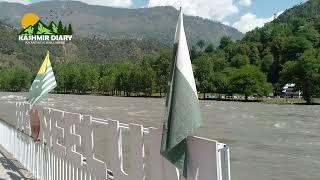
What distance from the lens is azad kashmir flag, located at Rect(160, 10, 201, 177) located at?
3.47m

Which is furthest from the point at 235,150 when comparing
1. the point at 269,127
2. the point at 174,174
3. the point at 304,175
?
the point at 174,174

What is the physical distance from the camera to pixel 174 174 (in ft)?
12.4

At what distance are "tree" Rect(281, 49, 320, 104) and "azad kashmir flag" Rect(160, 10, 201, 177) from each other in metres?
107

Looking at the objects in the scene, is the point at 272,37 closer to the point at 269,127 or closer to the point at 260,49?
the point at 260,49

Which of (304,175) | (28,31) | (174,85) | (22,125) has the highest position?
(28,31)

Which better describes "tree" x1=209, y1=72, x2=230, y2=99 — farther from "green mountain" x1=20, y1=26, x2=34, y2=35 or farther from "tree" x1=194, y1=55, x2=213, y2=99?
"green mountain" x1=20, y1=26, x2=34, y2=35

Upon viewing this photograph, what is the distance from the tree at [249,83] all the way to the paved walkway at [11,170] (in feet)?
376

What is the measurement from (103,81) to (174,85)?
A: 17602cm

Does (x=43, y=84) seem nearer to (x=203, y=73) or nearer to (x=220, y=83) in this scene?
(x=220, y=83)

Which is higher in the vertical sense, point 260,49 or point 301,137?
point 260,49

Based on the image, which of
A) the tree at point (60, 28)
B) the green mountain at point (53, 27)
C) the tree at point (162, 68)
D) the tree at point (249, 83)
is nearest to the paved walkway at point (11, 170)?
the green mountain at point (53, 27)

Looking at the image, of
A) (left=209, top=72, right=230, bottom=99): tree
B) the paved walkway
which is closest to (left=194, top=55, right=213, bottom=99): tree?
(left=209, top=72, right=230, bottom=99): tree

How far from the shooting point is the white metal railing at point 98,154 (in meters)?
3.41

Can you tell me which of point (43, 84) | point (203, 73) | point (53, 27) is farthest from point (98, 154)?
point (203, 73)
